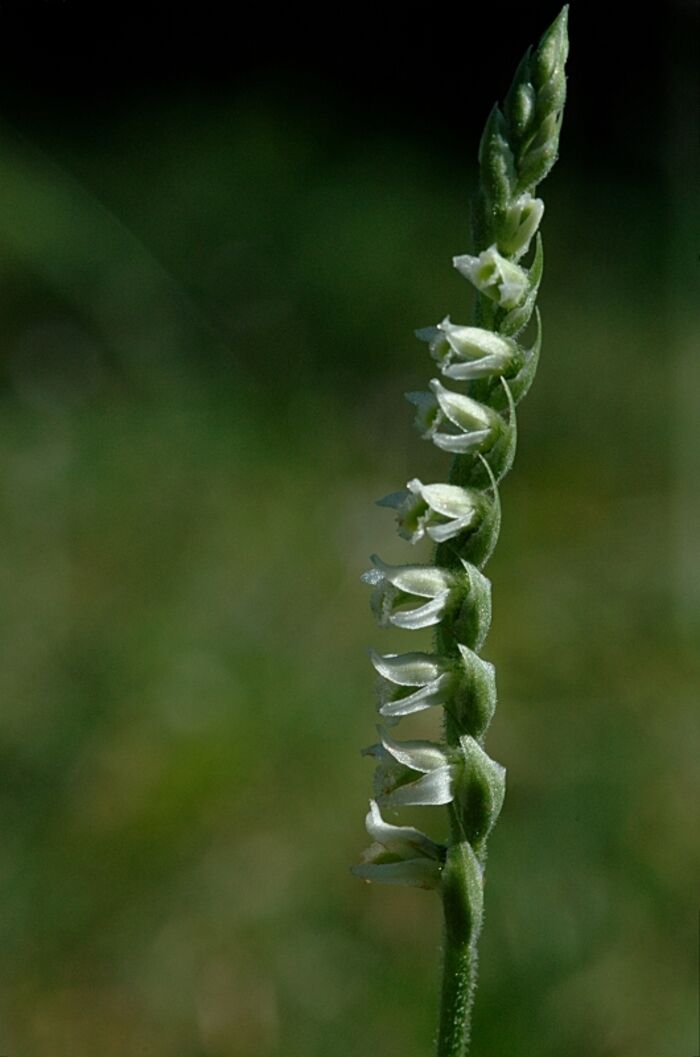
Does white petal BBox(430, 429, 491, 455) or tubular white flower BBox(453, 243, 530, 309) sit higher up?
tubular white flower BBox(453, 243, 530, 309)

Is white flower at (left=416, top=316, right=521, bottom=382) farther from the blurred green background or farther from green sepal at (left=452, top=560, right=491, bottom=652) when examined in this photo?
the blurred green background

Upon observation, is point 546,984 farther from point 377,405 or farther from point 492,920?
point 377,405

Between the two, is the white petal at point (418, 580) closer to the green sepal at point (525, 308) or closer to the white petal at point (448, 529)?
the white petal at point (448, 529)

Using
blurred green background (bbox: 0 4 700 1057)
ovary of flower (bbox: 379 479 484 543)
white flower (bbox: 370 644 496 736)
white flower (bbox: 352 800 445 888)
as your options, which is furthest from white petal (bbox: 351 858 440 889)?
blurred green background (bbox: 0 4 700 1057)

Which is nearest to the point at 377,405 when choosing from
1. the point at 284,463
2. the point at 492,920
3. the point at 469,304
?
the point at 284,463

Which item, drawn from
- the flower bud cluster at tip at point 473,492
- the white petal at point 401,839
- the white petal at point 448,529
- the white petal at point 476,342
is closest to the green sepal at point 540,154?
the flower bud cluster at tip at point 473,492

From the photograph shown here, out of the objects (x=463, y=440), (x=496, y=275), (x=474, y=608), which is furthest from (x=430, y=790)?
(x=496, y=275)

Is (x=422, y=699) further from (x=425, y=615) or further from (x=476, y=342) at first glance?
(x=476, y=342)
